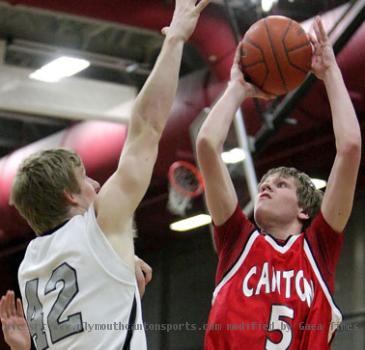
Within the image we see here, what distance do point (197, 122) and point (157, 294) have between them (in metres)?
5.74

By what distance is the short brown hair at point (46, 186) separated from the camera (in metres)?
3.05

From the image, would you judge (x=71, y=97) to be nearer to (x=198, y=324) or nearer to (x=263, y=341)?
(x=198, y=324)

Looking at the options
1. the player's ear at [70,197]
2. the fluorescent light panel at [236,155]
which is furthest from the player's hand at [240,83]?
the fluorescent light panel at [236,155]

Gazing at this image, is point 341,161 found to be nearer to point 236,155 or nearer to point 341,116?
point 341,116

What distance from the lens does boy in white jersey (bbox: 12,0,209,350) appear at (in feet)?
9.57

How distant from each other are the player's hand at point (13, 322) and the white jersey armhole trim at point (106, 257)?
0.52 m

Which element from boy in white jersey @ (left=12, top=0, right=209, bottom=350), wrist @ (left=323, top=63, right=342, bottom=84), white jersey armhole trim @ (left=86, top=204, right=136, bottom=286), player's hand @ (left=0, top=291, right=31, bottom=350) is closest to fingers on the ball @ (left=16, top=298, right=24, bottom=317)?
player's hand @ (left=0, top=291, right=31, bottom=350)

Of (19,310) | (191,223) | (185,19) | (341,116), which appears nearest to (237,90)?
(341,116)

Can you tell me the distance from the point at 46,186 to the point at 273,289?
115cm

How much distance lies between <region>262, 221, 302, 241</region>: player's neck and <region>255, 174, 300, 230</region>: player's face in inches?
0.4

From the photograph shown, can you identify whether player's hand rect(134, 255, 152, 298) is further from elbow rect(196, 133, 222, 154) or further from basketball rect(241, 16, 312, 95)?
basketball rect(241, 16, 312, 95)

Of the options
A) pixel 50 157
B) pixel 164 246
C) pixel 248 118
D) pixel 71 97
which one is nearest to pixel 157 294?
pixel 164 246

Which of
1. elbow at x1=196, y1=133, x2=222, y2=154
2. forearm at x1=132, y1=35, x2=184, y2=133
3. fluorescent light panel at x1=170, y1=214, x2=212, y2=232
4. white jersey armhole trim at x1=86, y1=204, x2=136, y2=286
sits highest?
forearm at x1=132, y1=35, x2=184, y2=133

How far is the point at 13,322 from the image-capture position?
131 inches
